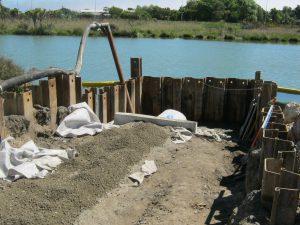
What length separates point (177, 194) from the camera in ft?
19.3

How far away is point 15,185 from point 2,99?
68.5 inches

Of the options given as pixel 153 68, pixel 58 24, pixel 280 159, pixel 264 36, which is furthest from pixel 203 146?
pixel 58 24

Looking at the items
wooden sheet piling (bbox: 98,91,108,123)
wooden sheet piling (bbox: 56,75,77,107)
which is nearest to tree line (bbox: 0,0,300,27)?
wooden sheet piling (bbox: 98,91,108,123)

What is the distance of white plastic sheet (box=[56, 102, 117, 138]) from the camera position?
7652 millimetres

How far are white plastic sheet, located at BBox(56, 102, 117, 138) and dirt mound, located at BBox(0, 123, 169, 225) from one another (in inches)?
6.8

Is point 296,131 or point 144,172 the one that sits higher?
point 296,131

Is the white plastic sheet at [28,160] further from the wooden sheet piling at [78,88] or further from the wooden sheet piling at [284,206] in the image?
the wooden sheet piling at [284,206]

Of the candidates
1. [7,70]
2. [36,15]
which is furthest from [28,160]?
[36,15]

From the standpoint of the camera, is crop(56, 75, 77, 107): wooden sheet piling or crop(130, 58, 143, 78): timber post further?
crop(130, 58, 143, 78): timber post

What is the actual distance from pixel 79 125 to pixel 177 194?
2.70 m

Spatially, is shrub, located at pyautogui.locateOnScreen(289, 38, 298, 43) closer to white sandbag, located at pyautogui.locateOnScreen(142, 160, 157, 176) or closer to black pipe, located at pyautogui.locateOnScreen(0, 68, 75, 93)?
black pipe, located at pyautogui.locateOnScreen(0, 68, 75, 93)

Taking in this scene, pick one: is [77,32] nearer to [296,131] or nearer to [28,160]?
[28,160]

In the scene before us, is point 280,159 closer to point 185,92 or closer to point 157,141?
point 157,141

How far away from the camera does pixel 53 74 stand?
8102 millimetres
